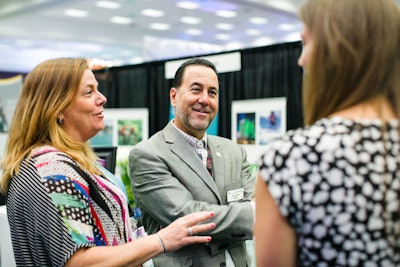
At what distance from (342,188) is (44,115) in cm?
107

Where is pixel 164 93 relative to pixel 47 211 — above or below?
above

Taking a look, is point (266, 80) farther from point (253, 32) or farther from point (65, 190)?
point (253, 32)

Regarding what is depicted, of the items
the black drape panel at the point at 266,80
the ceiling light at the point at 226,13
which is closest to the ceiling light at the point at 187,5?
the ceiling light at the point at 226,13

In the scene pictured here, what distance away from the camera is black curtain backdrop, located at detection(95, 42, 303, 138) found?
3291 millimetres

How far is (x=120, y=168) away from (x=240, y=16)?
24.0 feet

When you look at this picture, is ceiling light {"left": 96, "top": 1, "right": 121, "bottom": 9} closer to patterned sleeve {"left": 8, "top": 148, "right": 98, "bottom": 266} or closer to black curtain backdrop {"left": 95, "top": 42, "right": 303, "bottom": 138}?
black curtain backdrop {"left": 95, "top": 42, "right": 303, "bottom": 138}

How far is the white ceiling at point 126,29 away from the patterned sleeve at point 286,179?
20.3 ft

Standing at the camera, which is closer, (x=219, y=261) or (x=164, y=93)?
(x=219, y=261)

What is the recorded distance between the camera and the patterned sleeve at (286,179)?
0.91 m

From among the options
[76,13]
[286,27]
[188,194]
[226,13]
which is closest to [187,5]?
[226,13]

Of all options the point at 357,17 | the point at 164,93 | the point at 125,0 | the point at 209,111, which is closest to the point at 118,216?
the point at 209,111

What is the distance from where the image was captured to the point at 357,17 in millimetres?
936

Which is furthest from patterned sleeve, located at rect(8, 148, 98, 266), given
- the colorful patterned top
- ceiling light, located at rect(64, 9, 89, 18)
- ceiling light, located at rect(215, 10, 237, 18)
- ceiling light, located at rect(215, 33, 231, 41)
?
ceiling light, located at rect(215, 33, 231, 41)

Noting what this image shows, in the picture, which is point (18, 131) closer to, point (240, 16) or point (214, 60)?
point (214, 60)
